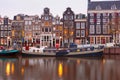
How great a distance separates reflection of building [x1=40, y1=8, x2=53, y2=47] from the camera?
2564 inches

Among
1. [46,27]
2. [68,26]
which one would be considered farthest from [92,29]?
[46,27]

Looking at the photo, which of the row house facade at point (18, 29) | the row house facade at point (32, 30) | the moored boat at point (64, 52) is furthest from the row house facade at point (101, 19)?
the moored boat at point (64, 52)

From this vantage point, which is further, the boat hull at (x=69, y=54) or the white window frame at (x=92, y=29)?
the white window frame at (x=92, y=29)

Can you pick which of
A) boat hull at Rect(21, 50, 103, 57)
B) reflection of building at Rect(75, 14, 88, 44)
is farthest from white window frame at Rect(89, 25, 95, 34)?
boat hull at Rect(21, 50, 103, 57)

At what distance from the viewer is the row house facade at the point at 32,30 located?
67.2 m

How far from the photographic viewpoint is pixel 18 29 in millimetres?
68438

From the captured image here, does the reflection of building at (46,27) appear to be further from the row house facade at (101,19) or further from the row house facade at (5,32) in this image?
the row house facade at (5,32)

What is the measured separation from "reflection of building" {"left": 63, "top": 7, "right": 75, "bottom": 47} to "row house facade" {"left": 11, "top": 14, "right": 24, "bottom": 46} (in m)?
9.22

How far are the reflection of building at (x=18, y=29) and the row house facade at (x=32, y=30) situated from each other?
2.71 ft

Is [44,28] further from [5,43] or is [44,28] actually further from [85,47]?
[85,47]

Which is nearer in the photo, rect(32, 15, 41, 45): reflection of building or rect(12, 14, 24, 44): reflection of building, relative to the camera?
rect(32, 15, 41, 45): reflection of building

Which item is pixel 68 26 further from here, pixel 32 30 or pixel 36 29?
pixel 32 30

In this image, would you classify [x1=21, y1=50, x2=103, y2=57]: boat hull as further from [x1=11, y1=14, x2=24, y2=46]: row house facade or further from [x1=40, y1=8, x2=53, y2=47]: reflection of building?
[x1=11, y1=14, x2=24, y2=46]: row house facade

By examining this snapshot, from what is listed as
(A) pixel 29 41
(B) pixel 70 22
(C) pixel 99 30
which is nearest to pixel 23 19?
(A) pixel 29 41
